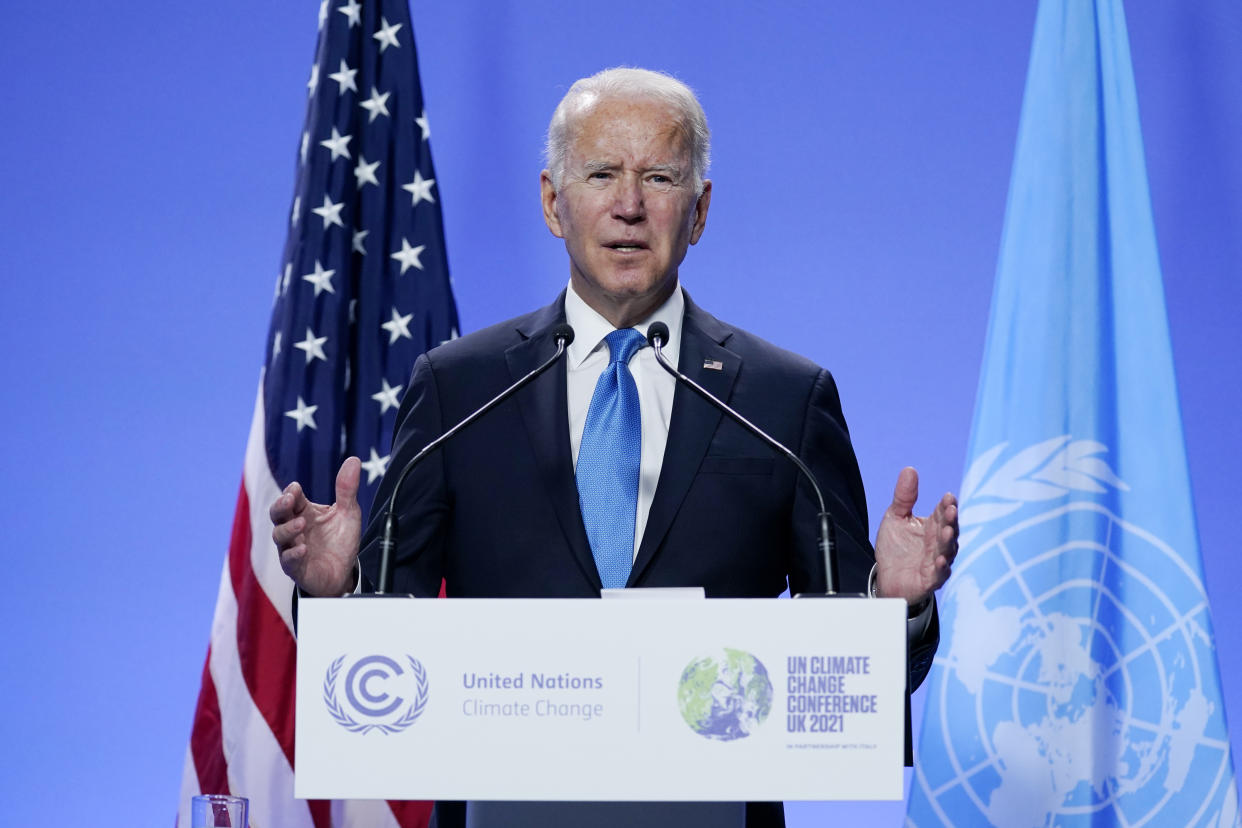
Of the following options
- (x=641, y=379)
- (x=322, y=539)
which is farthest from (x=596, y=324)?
(x=322, y=539)

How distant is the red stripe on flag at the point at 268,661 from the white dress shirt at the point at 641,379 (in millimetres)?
1510

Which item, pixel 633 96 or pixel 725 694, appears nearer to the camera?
pixel 725 694

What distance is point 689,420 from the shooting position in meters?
1.87

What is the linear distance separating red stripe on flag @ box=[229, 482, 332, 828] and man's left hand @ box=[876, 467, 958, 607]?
192cm

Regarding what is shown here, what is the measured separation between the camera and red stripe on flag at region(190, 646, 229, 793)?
10.3ft

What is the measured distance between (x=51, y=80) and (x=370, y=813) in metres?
2.20

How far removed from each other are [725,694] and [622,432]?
66 centimetres

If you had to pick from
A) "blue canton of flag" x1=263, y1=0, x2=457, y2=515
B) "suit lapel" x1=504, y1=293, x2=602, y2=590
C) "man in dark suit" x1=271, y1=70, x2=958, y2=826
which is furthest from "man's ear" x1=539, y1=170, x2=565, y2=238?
"blue canton of flag" x1=263, y1=0, x2=457, y2=515

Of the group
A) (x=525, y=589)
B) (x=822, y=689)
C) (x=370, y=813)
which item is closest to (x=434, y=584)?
(x=525, y=589)

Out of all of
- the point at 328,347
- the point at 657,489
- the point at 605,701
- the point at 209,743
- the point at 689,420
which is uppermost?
the point at 328,347

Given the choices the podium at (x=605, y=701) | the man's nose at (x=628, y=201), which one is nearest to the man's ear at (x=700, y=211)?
the man's nose at (x=628, y=201)

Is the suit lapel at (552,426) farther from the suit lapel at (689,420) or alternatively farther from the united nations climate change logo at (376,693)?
the united nations climate change logo at (376,693)

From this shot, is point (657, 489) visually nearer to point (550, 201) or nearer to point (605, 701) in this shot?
point (550, 201)

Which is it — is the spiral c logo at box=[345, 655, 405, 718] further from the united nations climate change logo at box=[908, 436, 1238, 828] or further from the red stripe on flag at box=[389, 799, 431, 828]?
the red stripe on flag at box=[389, 799, 431, 828]
